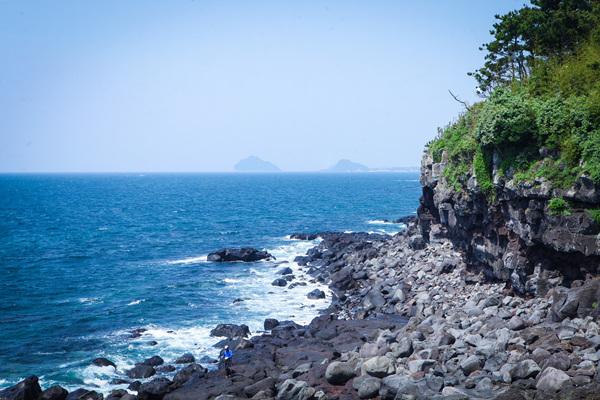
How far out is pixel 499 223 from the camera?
2811 cm

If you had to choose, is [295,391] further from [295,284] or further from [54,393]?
[295,284]

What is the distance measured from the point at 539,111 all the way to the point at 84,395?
88.8 ft

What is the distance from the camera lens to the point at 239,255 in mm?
56969

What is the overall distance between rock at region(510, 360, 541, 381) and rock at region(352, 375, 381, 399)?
4.75m

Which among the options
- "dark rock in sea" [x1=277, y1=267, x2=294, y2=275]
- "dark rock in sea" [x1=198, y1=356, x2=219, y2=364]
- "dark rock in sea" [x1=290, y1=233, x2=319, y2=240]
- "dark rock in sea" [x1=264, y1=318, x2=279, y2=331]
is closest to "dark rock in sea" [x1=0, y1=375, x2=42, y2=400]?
"dark rock in sea" [x1=198, y1=356, x2=219, y2=364]

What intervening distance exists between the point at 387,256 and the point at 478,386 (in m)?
31.7

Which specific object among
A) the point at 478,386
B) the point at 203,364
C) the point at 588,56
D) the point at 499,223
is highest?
the point at 588,56

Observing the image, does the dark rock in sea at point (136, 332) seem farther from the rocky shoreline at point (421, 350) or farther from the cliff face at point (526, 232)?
the cliff face at point (526, 232)

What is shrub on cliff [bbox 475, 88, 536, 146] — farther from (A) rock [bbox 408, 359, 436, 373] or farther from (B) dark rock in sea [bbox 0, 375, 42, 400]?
(B) dark rock in sea [bbox 0, 375, 42, 400]

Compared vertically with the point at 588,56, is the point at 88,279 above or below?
below

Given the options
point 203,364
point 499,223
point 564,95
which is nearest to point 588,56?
point 564,95

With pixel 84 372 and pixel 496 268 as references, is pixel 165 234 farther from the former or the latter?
pixel 496 268

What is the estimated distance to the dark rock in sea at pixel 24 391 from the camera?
2253 cm

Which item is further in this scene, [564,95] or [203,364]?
[203,364]
